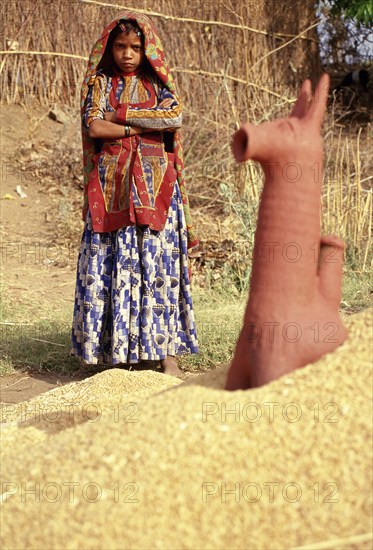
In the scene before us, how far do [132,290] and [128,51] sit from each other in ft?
4.00

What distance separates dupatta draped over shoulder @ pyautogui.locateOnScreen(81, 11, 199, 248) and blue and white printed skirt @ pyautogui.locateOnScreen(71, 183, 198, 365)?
0.24 feet

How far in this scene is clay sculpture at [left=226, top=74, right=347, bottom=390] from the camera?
2.41 m

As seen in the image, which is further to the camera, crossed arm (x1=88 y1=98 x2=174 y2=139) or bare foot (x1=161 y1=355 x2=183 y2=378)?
bare foot (x1=161 y1=355 x2=183 y2=378)

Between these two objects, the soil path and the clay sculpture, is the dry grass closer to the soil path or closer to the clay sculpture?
the soil path

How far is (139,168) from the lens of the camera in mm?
4375

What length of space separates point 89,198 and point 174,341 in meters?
0.88

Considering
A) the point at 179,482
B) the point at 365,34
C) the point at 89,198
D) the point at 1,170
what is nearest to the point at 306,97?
the point at 179,482

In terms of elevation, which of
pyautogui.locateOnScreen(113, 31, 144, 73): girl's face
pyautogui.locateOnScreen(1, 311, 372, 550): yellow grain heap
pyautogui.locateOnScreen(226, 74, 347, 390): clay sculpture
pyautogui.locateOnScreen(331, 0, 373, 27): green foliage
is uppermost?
pyautogui.locateOnScreen(331, 0, 373, 27): green foliage

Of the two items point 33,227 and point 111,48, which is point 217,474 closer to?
point 111,48

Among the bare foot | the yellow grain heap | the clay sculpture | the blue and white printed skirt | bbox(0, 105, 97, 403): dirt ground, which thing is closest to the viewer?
the yellow grain heap

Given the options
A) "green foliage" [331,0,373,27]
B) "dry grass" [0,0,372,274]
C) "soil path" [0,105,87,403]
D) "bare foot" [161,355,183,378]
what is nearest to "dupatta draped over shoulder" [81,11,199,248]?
"bare foot" [161,355,183,378]

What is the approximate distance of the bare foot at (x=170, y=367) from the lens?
15.0 feet

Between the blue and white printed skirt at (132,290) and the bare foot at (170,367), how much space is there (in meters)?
0.04

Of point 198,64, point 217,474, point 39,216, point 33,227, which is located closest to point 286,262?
point 217,474
